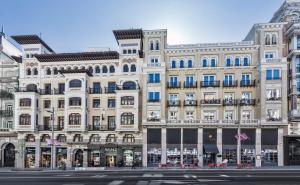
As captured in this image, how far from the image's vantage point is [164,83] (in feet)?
217

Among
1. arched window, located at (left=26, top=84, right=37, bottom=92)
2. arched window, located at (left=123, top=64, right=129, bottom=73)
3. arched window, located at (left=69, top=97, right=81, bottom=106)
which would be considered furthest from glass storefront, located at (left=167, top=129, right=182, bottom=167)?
arched window, located at (left=26, top=84, right=37, bottom=92)

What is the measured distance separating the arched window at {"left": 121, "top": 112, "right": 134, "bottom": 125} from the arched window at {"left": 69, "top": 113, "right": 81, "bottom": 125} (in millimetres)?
7393

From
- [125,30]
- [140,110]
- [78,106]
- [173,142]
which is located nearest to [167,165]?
[173,142]

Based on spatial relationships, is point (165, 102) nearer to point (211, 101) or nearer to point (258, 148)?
point (211, 101)

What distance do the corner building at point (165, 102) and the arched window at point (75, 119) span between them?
6.7 inches

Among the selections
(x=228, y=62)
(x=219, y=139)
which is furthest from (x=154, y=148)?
(x=228, y=62)

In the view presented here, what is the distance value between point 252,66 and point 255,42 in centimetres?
412

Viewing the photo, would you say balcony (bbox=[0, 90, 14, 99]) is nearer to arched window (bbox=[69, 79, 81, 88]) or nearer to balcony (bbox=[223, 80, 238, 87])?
arched window (bbox=[69, 79, 81, 88])

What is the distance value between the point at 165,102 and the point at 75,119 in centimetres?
1526

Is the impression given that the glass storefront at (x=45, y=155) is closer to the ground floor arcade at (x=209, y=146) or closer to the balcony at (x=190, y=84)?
the ground floor arcade at (x=209, y=146)

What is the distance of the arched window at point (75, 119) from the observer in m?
66.9

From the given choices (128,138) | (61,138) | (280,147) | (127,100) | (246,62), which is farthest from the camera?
(61,138)

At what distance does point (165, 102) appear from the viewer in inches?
2611

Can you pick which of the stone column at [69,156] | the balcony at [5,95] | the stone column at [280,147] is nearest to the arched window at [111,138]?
the stone column at [69,156]
